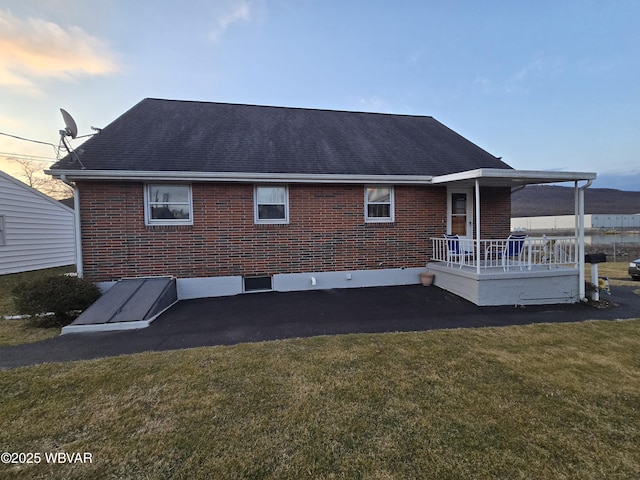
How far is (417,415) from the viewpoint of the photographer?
9.25 feet

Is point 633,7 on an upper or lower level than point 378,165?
upper

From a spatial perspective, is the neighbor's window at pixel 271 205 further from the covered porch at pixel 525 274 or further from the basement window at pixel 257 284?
the covered porch at pixel 525 274

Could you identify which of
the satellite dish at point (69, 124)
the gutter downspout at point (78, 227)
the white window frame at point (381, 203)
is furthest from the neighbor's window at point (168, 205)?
the white window frame at point (381, 203)

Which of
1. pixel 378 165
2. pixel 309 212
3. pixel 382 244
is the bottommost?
pixel 382 244

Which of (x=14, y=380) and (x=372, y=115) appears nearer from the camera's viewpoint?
(x=14, y=380)

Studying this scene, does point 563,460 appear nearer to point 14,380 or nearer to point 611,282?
point 14,380

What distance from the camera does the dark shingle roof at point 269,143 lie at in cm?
793

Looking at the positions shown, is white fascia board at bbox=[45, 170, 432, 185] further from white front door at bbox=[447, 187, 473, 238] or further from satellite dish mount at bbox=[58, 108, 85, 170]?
white front door at bbox=[447, 187, 473, 238]

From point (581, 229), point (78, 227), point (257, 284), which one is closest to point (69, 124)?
point (78, 227)

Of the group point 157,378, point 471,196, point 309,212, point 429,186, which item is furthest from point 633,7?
point 157,378

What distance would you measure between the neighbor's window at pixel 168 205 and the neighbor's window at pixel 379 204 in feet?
17.2

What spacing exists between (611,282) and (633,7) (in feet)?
30.6

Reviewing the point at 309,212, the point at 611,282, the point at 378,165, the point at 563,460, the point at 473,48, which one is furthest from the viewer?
the point at 473,48

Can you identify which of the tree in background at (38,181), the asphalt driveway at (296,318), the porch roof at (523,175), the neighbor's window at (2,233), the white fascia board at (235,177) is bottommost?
the asphalt driveway at (296,318)
